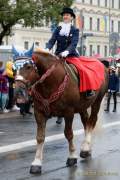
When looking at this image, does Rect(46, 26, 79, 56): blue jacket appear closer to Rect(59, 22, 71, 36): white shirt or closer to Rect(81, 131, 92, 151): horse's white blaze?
Rect(59, 22, 71, 36): white shirt

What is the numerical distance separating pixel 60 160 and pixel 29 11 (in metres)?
17.8

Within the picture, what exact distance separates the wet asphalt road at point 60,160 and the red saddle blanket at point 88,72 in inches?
48.3

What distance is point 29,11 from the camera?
26.7m

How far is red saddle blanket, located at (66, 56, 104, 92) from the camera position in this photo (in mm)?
9125

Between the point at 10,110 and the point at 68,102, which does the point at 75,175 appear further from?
the point at 10,110

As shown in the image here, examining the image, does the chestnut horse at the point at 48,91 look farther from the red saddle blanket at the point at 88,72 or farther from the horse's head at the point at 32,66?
the red saddle blanket at the point at 88,72

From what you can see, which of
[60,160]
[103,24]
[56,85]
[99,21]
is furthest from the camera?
[99,21]

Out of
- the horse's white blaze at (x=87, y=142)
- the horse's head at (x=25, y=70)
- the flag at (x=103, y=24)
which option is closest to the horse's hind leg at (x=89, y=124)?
the horse's white blaze at (x=87, y=142)

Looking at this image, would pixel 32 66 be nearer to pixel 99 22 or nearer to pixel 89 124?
pixel 89 124

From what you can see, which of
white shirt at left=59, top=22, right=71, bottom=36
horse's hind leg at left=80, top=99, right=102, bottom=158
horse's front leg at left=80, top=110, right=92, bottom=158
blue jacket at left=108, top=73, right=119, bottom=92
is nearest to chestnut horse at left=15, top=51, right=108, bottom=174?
white shirt at left=59, top=22, right=71, bottom=36

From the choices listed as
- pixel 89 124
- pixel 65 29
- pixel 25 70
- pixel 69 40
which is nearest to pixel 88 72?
pixel 69 40

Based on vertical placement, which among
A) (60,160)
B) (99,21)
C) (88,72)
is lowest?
(60,160)

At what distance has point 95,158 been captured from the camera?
384 inches

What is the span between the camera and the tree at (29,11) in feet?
86.9
